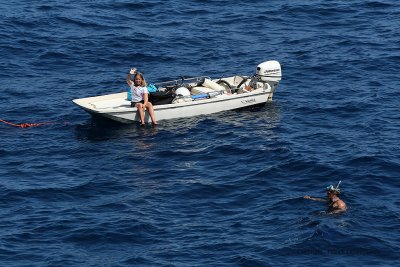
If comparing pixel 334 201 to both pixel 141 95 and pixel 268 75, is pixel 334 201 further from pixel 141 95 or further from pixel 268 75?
pixel 268 75

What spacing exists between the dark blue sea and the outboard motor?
99 cm

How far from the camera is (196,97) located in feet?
137

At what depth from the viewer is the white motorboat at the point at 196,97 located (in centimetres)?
4066

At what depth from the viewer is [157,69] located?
155 ft

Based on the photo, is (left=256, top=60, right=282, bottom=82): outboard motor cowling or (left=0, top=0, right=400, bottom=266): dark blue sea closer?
(left=0, top=0, right=400, bottom=266): dark blue sea

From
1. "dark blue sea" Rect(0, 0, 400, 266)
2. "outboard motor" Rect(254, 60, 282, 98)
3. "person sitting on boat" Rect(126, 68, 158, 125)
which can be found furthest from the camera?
"outboard motor" Rect(254, 60, 282, 98)

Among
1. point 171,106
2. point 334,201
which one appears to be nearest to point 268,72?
point 171,106

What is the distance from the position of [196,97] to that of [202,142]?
11.5ft

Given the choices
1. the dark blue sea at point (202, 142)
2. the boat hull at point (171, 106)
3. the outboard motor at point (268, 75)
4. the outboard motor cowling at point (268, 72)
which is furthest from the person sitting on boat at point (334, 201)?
the outboard motor cowling at point (268, 72)

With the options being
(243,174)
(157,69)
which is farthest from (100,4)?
(243,174)

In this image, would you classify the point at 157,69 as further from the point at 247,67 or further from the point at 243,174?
the point at 243,174

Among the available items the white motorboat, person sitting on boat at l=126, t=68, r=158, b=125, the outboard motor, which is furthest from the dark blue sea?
the outboard motor

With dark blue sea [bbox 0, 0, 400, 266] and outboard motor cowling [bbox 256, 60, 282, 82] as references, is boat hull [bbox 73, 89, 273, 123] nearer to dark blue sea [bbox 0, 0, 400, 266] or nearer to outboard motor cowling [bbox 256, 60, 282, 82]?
dark blue sea [bbox 0, 0, 400, 266]

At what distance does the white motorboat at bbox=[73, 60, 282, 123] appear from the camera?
40.7 metres
